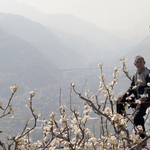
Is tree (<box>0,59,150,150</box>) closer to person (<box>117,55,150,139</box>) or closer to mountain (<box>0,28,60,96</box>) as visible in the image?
person (<box>117,55,150,139</box>)

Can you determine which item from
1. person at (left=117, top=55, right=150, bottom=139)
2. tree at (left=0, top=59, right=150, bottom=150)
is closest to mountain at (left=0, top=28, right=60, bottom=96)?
person at (left=117, top=55, right=150, bottom=139)

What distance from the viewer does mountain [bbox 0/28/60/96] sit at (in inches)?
4242

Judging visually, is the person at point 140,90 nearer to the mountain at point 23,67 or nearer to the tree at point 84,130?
the tree at point 84,130

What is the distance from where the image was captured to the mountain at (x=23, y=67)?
10774 cm

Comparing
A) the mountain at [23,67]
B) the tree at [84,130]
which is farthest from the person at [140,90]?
the mountain at [23,67]

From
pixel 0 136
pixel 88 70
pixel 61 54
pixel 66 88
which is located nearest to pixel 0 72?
pixel 66 88

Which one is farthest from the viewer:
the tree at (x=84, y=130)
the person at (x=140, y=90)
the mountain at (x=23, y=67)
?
the mountain at (x=23, y=67)

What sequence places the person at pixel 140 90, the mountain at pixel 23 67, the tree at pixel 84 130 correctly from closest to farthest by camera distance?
the tree at pixel 84 130 → the person at pixel 140 90 → the mountain at pixel 23 67

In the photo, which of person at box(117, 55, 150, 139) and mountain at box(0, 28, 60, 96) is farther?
mountain at box(0, 28, 60, 96)

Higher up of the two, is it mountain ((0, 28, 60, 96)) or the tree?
mountain ((0, 28, 60, 96))

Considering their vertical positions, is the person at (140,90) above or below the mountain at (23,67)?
below

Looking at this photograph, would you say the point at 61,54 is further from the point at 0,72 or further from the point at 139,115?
the point at 139,115

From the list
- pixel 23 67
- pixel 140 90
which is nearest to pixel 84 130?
pixel 140 90

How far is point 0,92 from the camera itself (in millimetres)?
92875
